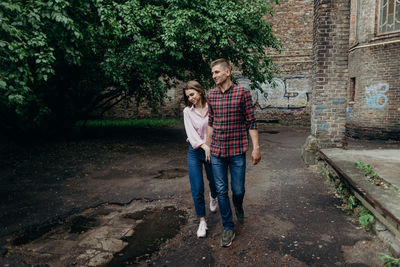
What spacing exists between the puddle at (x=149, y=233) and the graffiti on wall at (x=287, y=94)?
14.3 metres

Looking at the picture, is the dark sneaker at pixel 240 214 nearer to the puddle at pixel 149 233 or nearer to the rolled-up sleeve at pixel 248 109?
the puddle at pixel 149 233

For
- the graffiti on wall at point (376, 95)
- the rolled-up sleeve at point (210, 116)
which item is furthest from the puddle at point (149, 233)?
the graffiti on wall at point (376, 95)

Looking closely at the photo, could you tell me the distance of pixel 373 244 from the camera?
3.25 m

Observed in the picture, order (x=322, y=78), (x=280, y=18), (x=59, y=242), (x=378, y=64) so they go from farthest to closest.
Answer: (x=280, y=18) < (x=378, y=64) < (x=322, y=78) < (x=59, y=242)

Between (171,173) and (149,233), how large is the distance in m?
3.08

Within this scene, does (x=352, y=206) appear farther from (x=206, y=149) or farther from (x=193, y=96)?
(x=193, y=96)

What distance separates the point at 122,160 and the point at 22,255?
4979 mm

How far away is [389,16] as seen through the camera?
1133 cm

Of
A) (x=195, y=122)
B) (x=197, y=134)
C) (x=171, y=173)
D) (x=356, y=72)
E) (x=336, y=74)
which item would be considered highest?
(x=356, y=72)

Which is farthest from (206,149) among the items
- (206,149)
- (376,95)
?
(376,95)

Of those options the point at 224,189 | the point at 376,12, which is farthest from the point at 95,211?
the point at 376,12

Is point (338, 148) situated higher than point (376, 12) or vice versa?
point (376, 12)

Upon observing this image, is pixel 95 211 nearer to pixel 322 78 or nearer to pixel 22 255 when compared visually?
pixel 22 255

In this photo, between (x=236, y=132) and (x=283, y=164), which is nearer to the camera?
(x=236, y=132)
